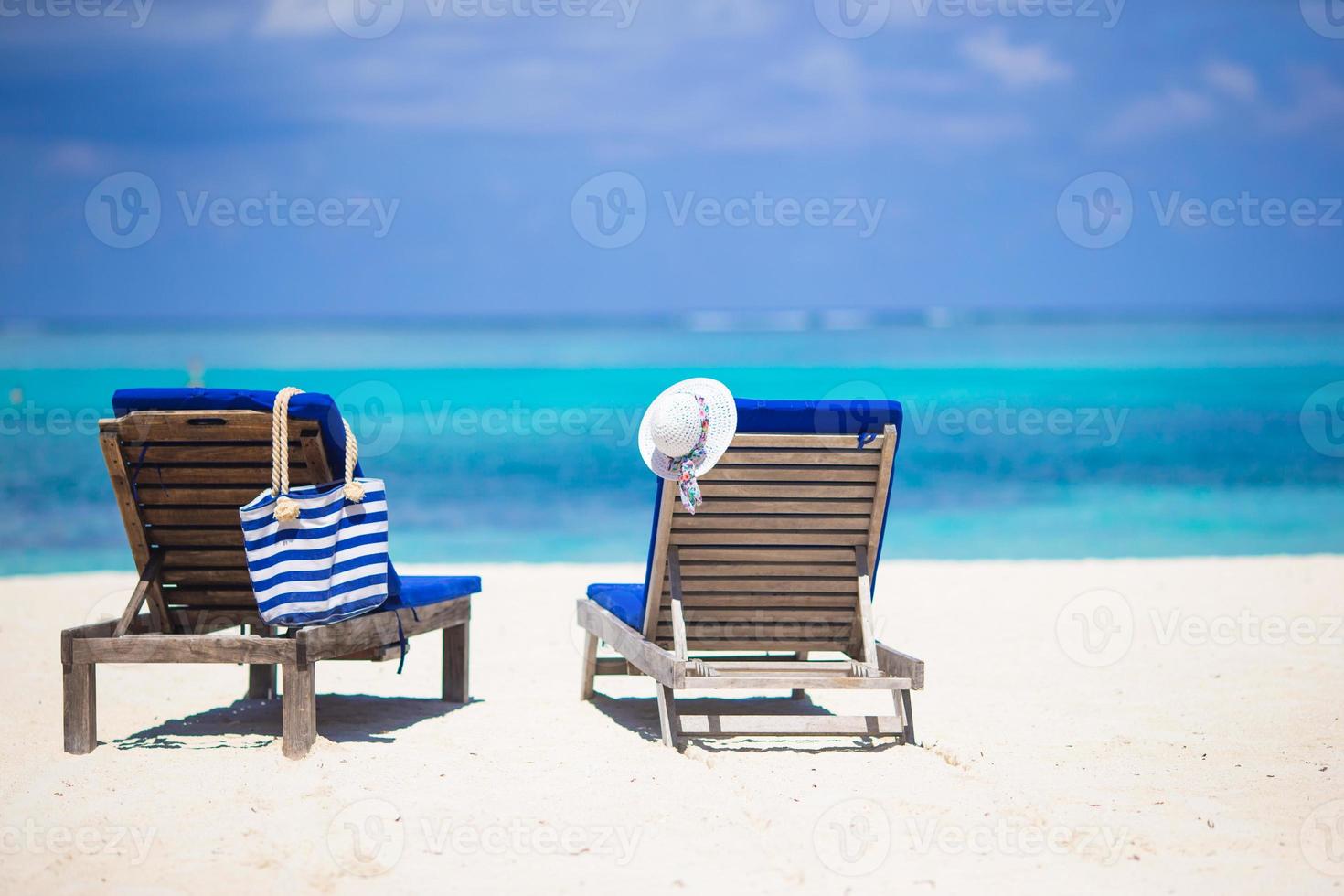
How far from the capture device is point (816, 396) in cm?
3116

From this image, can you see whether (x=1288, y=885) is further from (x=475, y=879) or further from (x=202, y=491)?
(x=202, y=491)

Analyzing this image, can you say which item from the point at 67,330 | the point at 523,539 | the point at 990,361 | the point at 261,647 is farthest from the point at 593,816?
the point at 67,330

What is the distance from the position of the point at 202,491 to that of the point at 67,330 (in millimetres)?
84615

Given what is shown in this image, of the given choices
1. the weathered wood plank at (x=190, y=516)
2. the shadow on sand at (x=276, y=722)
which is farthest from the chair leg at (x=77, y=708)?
the weathered wood plank at (x=190, y=516)

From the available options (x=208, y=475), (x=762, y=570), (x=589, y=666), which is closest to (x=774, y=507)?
(x=762, y=570)

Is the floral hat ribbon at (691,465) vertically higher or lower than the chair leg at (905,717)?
higher

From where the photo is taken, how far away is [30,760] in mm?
4496

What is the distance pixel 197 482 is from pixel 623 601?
5.45 ft

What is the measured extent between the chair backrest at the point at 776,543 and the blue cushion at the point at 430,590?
902 mm

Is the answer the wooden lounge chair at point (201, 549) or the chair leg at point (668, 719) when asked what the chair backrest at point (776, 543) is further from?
the wooden lounge chair at point (201, 549)

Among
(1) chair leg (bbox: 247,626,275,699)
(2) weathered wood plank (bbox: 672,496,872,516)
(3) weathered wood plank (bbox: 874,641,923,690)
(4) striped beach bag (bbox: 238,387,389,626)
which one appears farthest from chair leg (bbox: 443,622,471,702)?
(3) weathered wood plank (bbox: 874,641,923,690)

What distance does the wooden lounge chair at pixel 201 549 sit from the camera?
4453 mm

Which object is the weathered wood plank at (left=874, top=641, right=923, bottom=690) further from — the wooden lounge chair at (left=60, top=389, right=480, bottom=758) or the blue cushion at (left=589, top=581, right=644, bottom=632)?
the wooden lounge chair at (left=60, top=389, right=480, bottom=758)

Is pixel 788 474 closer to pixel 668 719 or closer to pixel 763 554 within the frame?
pixel 763 554
